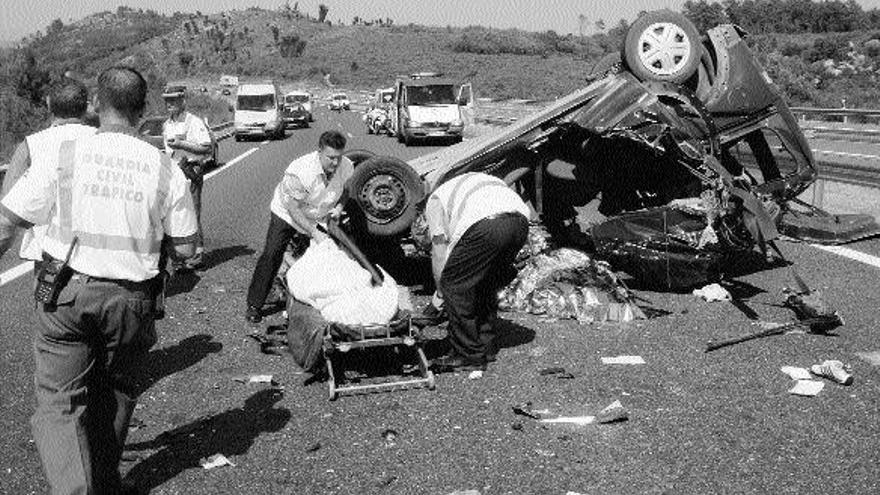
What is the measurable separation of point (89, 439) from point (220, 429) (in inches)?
52.6

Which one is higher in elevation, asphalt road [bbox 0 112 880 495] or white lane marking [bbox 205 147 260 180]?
asphalt road [bbox 0 112 880 495]

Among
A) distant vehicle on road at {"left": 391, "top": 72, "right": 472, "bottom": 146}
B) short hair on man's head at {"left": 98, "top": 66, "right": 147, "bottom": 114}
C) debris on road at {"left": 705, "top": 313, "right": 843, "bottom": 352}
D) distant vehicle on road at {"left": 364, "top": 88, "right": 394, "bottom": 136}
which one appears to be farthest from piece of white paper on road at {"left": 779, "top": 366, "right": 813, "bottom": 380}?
distant vehicle on road at {"left": 364, "top": 88, "right": 394, "bottom": 136}

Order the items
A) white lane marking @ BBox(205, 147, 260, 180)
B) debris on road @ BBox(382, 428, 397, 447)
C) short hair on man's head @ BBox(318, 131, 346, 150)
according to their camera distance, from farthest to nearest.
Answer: white lane marking @ BBox(205, 147, 260, 180), short hair on man's head @ BBox(318, 131, 346, 150), debris on road @ BBox(382, 428, 397, 447)

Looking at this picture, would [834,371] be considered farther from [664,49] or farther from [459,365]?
[664,49]

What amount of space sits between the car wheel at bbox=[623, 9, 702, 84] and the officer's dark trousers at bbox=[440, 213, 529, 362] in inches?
138

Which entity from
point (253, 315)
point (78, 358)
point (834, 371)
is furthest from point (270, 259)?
point (834, 371)

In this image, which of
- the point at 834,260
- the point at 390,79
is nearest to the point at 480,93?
the point at 390,79

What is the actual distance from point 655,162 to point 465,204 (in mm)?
3491

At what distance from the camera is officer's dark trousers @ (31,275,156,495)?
356cm

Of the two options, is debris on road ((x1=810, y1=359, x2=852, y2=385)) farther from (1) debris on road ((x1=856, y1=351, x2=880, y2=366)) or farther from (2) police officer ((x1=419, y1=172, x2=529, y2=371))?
(2) police officer ((x1=419, y1=172, x2=529, y2=371))

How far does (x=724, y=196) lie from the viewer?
26.1 ft

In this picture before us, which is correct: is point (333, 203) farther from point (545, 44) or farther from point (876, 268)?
point (545, 44)

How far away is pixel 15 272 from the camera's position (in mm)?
9547

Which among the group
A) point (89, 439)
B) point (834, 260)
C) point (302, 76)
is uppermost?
point (89, 439)
